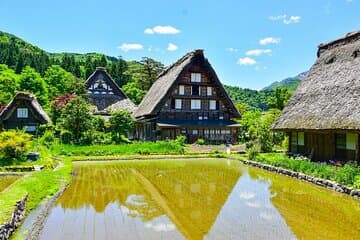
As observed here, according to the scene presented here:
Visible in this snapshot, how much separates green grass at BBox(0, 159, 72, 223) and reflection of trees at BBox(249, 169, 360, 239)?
5893 millimetres

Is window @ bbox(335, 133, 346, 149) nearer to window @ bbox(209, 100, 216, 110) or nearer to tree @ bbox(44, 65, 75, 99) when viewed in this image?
window @ bbox(209, 100, 216, 110)

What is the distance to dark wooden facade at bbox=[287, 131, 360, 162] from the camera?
15337 millimetres

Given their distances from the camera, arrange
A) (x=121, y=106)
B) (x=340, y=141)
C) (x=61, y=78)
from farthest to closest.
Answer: (x=61, y=78), (x=121, y=106), (x=340, y=141)

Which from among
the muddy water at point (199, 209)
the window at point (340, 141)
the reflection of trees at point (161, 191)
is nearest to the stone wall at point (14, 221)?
the muddy water at point (199, 209)

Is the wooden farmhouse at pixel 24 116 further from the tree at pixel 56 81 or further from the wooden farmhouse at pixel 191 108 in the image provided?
the tree at pixel 56 81

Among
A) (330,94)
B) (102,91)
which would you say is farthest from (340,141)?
(102,91)

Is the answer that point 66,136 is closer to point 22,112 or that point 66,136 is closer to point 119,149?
point 119,149

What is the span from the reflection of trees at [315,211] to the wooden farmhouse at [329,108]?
11.7 feet

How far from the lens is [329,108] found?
1591 centimetres

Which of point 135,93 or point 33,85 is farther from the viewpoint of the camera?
point 135,93

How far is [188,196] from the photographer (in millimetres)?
10805

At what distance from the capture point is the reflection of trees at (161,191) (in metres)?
8.66

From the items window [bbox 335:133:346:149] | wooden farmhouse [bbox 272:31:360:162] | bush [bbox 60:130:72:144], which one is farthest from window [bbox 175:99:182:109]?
window [bbox 335:133:346:149]

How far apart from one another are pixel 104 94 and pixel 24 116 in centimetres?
1258
